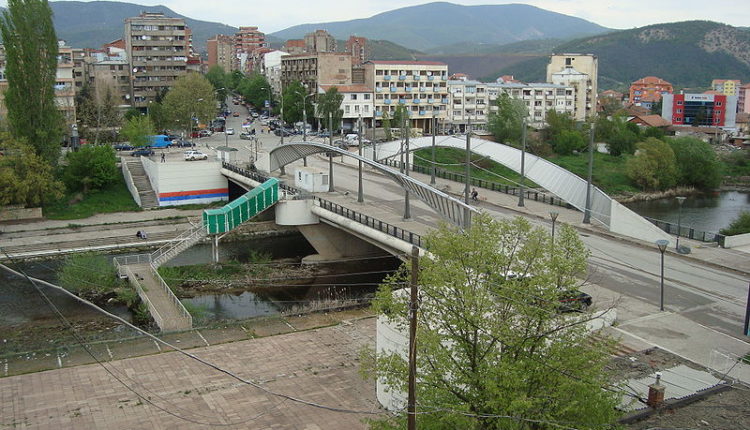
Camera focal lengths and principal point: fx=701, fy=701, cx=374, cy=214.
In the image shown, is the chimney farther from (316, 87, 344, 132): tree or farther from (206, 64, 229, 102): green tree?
(206, 64, 229, 102): green tree

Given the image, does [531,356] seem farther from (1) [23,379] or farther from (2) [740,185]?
(2) [740,185]

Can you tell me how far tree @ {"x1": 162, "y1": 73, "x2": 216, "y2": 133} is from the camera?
67188mm

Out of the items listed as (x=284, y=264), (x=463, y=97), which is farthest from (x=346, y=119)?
(x=284, y=264)

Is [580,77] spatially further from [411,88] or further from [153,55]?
[153,55]

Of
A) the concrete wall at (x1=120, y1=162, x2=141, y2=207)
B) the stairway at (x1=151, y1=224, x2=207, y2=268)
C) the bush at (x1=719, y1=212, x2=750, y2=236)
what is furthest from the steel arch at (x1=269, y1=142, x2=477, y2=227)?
the bush at (x1=719, y1=212, x2=750, y2=236)

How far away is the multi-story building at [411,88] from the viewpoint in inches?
3211

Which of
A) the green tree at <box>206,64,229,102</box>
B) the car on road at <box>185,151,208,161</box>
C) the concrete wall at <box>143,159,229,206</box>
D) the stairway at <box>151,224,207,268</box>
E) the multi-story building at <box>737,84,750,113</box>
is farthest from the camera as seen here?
the multi-story building at <box>737,84,750,113</box>

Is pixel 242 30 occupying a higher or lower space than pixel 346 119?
higher

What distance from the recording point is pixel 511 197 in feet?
130

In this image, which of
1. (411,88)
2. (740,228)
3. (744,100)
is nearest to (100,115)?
(411,88)

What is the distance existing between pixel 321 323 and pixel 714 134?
80263mm

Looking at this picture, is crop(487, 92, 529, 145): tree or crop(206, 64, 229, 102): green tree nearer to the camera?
crop(487, 92, 529, 145): tree

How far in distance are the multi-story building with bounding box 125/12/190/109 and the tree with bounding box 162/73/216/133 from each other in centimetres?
2123

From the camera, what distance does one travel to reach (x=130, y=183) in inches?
1930
